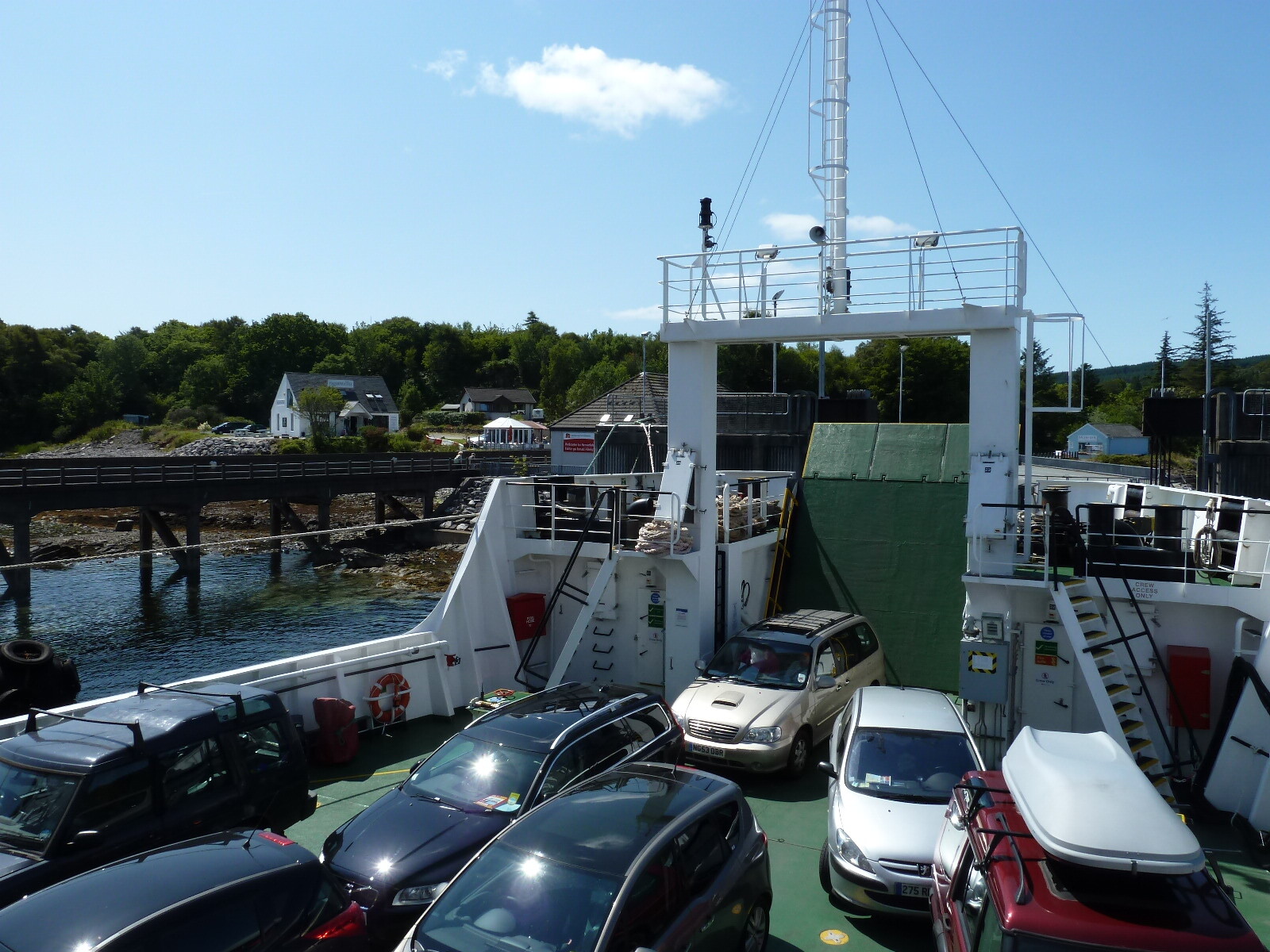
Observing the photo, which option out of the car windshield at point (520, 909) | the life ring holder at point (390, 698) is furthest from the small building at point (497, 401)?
the car windshield at point (520, 909)

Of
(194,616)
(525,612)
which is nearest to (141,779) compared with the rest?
(525,612)

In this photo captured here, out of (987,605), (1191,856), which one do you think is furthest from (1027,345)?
(1191,856)

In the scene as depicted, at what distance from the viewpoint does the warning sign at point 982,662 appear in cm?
967

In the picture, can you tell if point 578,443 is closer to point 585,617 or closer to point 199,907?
point 585,617

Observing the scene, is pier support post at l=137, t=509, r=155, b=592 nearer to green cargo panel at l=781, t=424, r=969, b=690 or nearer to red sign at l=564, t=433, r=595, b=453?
red sign at l=564, t=433, r=595, b=453

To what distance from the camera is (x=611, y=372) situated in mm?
86562

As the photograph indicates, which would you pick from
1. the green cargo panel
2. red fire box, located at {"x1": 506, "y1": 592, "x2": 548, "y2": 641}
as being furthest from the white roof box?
red fire box, located at {"x1": 506, "y1": 592, "x2": 548, "y2": 641}

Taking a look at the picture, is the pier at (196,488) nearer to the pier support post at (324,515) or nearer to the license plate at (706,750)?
the pier support post at (324,515)

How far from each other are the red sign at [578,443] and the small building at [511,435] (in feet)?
88.4

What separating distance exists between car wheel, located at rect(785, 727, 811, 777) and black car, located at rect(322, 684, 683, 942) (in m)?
1.73

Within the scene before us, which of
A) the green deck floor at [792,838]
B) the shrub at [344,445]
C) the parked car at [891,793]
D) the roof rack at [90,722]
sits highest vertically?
the shrub at [344,445]

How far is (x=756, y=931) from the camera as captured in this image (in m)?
5.97

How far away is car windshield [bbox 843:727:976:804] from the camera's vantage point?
7227 millimetres

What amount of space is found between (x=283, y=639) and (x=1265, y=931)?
26860 mm
